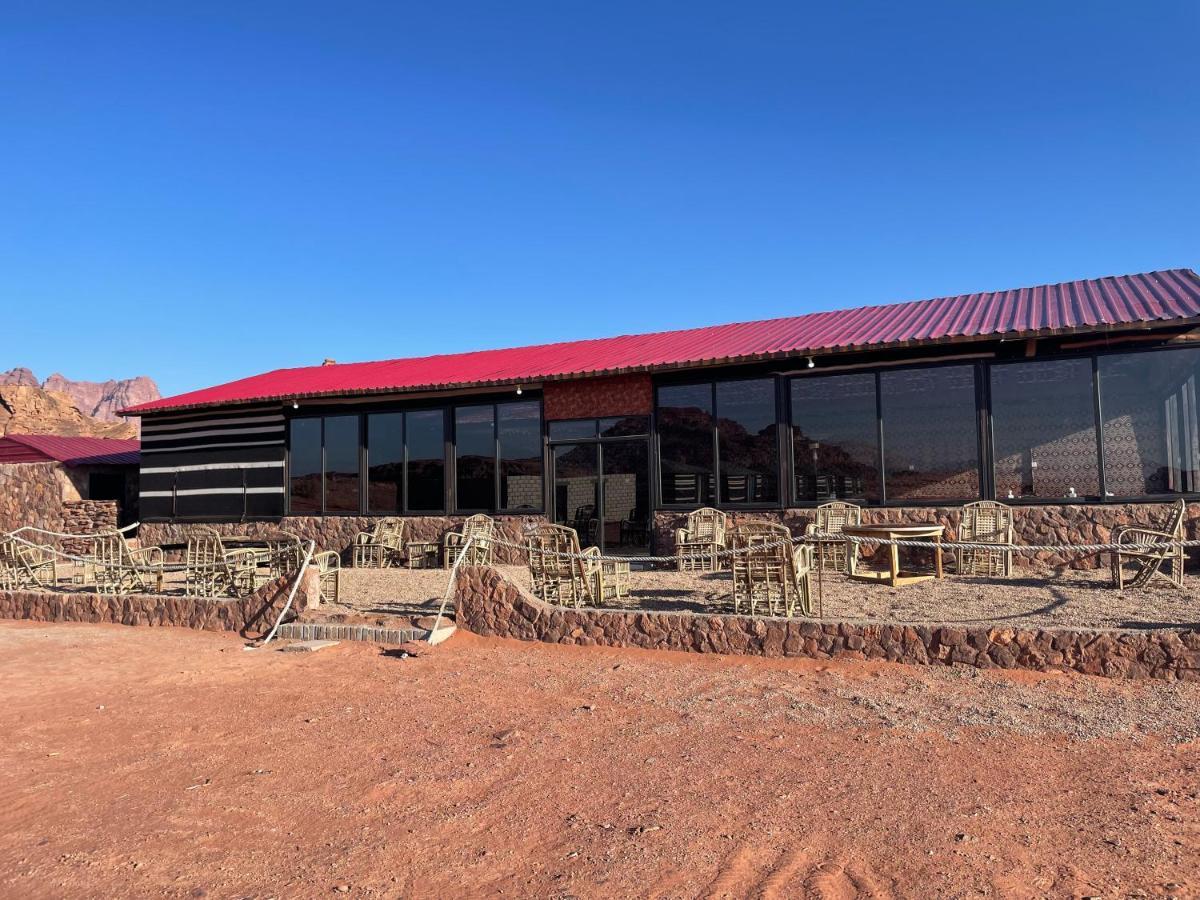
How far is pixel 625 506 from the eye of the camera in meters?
13.4

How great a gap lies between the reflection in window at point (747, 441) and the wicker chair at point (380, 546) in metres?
5.56

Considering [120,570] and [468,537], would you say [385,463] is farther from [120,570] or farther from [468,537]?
[120,570]

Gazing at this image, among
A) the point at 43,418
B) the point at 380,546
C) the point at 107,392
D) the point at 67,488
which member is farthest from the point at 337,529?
the point at 107,392

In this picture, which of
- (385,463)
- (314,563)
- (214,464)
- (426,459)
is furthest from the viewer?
(214,464)

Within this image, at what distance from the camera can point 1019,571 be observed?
970 centimetres

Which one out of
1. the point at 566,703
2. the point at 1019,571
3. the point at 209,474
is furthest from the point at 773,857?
the point at 209,474

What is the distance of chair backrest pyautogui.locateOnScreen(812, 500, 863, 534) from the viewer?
1067cm

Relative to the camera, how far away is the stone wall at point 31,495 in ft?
58.3

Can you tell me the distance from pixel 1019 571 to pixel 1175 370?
3486 mm

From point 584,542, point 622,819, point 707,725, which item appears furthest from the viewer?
point 584,542

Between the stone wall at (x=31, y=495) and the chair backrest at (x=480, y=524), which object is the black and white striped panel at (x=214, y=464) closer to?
the stone wall at (x=31, y=495)

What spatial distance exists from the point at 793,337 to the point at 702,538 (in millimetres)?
3830

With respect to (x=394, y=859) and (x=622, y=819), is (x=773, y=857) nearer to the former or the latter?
(x=622, y=819)

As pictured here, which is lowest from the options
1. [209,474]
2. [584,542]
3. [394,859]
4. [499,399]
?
[394,859]
